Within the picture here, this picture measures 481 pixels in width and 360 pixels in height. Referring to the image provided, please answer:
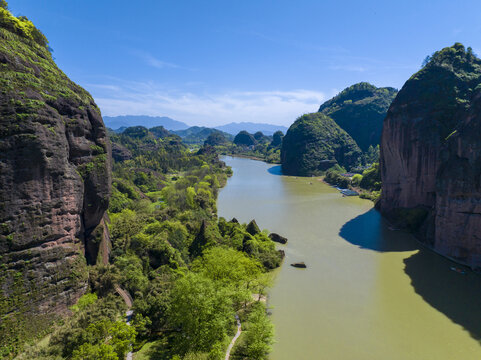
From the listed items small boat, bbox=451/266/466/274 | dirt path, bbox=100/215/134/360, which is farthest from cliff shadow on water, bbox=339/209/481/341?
dirt path, bbox=100/215/134/360

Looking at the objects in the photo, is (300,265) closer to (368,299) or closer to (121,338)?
(368,299)

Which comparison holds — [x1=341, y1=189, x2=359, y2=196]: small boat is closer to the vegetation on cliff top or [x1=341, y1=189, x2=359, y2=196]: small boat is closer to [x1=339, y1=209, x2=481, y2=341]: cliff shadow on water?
[x1=339, y1=209, x2=481, y2=341]: cliff shadow on water

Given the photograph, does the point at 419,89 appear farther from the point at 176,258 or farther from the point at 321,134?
the point at 321,134

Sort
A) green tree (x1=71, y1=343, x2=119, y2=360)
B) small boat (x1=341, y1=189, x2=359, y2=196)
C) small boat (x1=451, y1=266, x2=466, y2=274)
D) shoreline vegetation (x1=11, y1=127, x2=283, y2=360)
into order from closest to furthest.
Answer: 1. green tree (x1=71, y1=343, x2=119, y2=360)
2. shoreline vegetation (x1=11, y1=127, x2=283, y2=360)
3. small boat (x1=451, y1=266, x2=466, y2=274)
4. small boat (x1=341, y1=189, x2=359, y2=196)

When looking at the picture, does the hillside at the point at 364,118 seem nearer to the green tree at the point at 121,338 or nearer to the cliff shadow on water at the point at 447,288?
the cliff shadow on water at the point at 447,288

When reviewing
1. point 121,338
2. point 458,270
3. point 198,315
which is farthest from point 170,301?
point 458,270

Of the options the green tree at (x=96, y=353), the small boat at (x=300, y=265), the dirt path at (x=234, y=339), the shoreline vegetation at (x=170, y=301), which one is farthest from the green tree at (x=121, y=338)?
the small boat at (x=300, y=265)

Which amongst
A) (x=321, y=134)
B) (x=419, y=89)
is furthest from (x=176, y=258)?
(x=321, y=134)
